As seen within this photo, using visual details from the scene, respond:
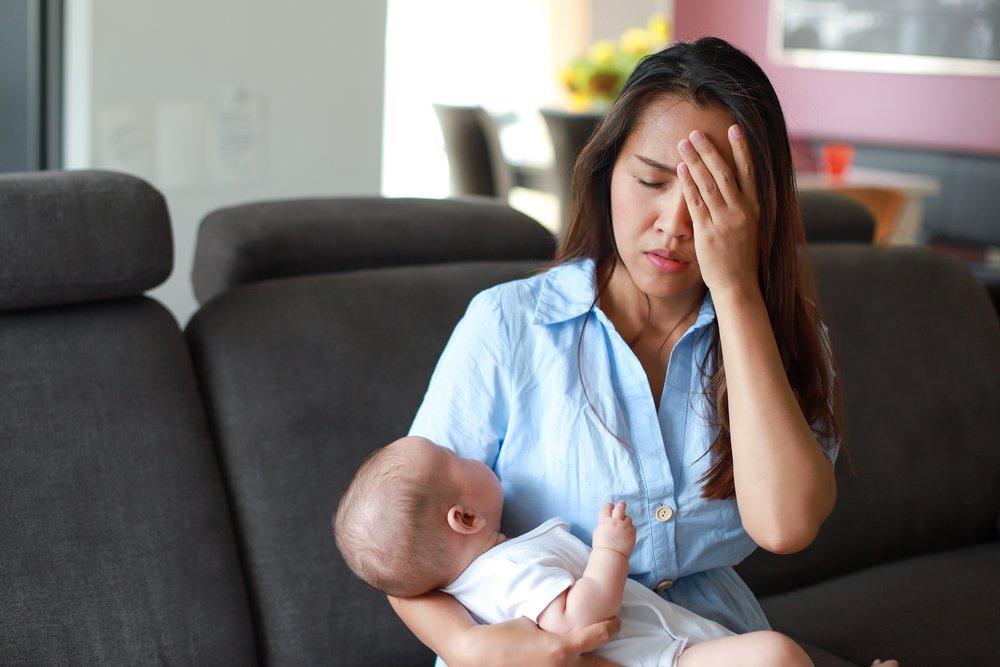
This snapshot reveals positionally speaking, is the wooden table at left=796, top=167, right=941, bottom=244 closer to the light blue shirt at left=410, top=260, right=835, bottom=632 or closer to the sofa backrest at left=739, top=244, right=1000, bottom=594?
the sofa backrest at left=739, top=244, right=1000, bottom=594

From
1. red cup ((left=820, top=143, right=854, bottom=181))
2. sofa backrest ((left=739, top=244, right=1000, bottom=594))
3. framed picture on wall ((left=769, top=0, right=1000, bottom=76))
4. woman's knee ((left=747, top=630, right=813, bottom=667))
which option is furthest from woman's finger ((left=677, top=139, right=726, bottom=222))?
framed picture on wall ((left=769, top=0, right=1000, bottom=76))

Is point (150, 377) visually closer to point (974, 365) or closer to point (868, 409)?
point (868, 409)

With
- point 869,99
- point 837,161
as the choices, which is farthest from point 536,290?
point 869,99

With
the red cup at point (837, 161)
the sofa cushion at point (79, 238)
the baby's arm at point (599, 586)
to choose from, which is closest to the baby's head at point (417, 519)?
the baby's arm at point (599, 586)

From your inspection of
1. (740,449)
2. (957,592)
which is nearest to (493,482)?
(740,449)

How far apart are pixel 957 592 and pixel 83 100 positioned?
2.22 meters

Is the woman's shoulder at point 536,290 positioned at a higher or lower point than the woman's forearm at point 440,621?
higher

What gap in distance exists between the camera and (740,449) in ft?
4.47

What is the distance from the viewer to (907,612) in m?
1.89

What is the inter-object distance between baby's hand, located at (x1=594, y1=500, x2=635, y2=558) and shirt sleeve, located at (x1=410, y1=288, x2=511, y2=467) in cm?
19

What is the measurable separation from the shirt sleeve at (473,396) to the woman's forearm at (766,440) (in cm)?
28

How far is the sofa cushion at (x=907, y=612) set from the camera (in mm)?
1772

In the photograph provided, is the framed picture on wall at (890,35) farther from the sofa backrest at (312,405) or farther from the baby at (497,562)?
the baby at (497,562)

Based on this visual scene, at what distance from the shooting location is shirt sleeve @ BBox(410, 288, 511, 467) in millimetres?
1438
